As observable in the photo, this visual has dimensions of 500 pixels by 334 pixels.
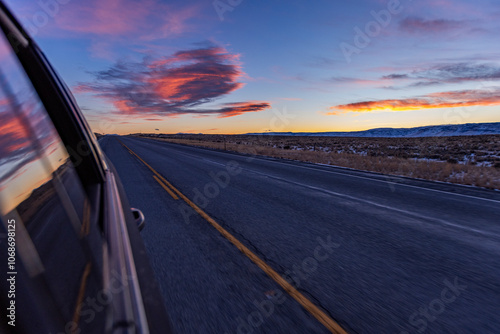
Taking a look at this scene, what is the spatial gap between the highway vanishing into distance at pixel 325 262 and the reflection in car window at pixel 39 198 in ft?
4.92

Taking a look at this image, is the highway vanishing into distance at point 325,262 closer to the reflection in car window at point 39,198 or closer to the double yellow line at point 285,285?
the double yellow line at point 285,285

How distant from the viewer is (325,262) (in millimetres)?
Answer: 3539

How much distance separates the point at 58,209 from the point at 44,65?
108cm

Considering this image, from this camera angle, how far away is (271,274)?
10.4 feet

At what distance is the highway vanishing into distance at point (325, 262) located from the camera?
2.46 m

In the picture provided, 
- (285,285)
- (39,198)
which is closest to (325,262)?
(285,285)

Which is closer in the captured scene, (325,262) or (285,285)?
(285,285)

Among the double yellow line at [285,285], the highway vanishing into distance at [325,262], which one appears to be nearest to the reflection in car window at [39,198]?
the highway vanishing into distance at [325,262]

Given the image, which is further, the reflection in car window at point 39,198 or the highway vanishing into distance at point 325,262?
the highway vanishing into distance at point 325,262

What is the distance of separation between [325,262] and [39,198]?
3.20 metres

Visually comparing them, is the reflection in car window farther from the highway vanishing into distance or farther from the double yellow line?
the double yellow line

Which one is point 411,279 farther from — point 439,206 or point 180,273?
point 439,206

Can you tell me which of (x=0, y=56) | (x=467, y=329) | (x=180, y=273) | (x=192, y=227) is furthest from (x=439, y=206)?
(x=0, y=56)

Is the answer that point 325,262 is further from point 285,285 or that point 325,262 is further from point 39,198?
point 39,198
